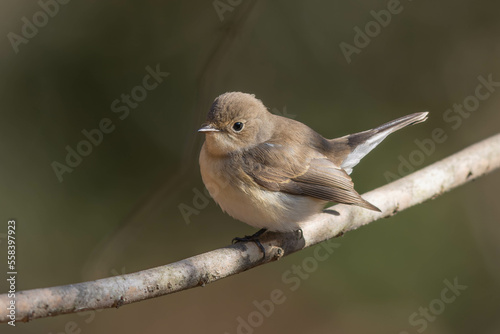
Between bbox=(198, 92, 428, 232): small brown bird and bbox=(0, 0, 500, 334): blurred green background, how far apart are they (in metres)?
0.90

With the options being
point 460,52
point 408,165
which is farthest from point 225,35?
point 460,52

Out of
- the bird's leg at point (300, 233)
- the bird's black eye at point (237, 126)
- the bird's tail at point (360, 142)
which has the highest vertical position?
the bird's black eye at point (237, 126)

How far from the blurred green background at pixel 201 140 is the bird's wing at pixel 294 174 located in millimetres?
1039

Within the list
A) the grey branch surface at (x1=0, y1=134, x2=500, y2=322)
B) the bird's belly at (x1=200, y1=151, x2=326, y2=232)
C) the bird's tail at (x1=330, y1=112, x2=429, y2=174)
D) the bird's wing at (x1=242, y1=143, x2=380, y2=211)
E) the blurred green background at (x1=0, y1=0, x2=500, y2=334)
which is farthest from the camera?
the blurred green background at (x1=0, y1=0, x2=500, y2=334)

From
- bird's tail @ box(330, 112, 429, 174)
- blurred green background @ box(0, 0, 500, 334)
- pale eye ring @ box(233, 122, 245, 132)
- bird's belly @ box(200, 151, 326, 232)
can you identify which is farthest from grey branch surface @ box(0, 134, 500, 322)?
blurred green background @ box(0, 0, 500, 334)

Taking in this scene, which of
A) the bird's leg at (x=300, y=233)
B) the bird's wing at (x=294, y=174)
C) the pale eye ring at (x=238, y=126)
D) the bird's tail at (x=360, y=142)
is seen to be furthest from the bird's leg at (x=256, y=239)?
the bird's tail at (x=360, y=142)

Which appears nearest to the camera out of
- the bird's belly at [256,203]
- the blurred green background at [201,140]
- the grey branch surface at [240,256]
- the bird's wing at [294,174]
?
the grey branch surface at [240,256]

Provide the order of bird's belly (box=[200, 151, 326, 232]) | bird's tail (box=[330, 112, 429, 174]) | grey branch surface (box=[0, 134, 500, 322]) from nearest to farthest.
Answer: grey branch surface (box=[0, 134, 500, 322])
bird's belly (box=[200, 151, 326, 232])
bird's tail (box=[330, 112, 429, 174])

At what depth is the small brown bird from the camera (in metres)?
3.73

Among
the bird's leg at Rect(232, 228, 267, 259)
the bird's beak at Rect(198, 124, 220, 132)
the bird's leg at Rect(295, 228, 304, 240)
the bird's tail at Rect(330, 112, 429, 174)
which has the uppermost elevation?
the bird's beak at Rect(198, 124, 220, 132)

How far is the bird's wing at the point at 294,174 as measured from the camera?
381 cm

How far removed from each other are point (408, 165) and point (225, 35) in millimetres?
2431

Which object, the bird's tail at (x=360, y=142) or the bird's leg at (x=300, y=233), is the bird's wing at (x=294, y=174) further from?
the bird's tail at (x=360, y=142)

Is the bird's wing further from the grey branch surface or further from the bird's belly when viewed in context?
the grey branch surface
